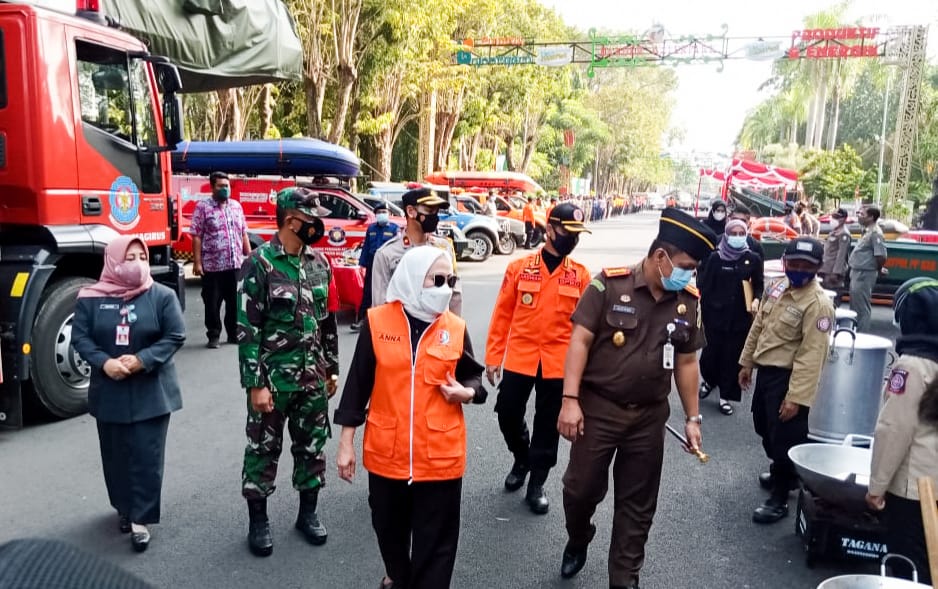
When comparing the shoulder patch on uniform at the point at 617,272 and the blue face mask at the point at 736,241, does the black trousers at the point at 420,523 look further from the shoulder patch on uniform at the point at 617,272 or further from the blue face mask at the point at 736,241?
the blue face mask at the point at 736,241

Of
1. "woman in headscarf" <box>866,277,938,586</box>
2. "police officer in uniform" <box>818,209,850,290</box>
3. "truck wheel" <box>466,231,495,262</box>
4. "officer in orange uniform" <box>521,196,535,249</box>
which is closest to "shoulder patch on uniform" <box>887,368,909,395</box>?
"woman in headscarf" <box>866,277,938,586</box>

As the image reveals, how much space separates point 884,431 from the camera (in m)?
2.83

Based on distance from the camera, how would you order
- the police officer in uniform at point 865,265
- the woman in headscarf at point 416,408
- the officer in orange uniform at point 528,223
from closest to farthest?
the woman in headscarf at point 416,408 → the police officer in uniform at point 865,265 → the officer in orange uniform at point 528,223

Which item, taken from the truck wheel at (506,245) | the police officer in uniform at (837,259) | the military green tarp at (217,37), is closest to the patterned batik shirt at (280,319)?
the military green tarp at (217,37)

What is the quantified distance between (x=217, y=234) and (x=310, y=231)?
462 cm

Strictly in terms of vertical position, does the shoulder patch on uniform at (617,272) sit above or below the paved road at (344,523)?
above

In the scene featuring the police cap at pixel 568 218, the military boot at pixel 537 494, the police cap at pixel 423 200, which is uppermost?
the police cap at pixel 423 200

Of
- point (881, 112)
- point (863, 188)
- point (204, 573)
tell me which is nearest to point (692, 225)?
point (204, 573)

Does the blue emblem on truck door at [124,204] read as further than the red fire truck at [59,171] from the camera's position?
Yes

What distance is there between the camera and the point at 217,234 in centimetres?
784

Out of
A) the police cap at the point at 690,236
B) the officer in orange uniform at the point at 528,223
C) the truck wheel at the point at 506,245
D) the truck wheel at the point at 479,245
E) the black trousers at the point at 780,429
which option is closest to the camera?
the police cap at the point at 690,236

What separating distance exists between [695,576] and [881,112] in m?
64.9

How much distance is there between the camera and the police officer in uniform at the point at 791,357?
4.25 meters

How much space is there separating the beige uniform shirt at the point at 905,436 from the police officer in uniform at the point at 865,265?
26.9 ft
